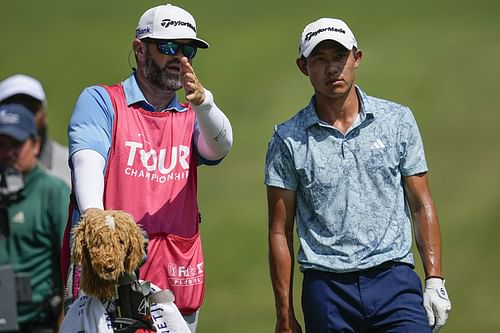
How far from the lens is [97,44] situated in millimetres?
16812

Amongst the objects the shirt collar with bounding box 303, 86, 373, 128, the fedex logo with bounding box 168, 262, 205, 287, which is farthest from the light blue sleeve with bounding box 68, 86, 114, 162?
the shirt collar with bounding box 303, 86, 373, 128

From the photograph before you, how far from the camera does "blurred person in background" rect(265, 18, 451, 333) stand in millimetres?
5367

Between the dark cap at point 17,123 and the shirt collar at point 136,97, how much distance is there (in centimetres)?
148

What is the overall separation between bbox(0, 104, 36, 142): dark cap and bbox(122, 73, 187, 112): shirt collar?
4.85ft

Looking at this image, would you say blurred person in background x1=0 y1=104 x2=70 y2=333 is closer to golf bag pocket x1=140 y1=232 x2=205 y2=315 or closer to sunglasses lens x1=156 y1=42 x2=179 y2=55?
golf bag pocket x1=140 y1=232 x2=205 y2=315

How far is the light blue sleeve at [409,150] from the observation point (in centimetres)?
553

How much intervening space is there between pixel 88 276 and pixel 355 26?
39.8 feet

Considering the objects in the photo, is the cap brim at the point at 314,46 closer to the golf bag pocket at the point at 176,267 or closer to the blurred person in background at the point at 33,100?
the golf bag pocket at the point at 176,267

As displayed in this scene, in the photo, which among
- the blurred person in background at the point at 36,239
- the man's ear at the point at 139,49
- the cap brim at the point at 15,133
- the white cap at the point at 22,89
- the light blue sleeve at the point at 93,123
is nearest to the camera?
the light blue sleeve at the point at 93,123

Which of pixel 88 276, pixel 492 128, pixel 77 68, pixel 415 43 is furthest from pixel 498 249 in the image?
pixel 88 276

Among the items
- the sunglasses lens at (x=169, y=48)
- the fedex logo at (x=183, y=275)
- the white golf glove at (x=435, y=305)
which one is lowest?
the white golf glove at (x=435, y=305)

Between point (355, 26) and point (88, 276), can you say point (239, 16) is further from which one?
point (88, 276)

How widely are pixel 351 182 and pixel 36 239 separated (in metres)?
2.01

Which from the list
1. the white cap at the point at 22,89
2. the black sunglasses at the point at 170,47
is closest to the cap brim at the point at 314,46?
the black sunglasses at the point at 170,47
